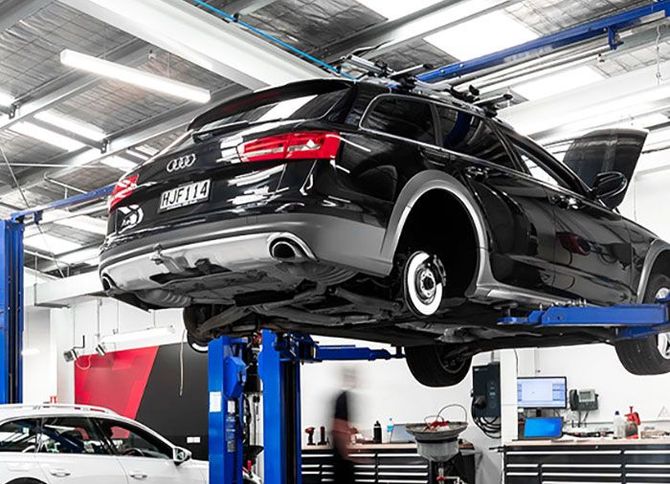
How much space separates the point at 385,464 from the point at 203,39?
21.1 feet

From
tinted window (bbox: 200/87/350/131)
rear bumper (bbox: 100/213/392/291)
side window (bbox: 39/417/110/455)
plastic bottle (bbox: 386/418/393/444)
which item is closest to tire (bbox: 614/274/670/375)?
rear bumper (bbox: 100/213/392/291)

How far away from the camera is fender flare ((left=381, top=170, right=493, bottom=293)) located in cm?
382

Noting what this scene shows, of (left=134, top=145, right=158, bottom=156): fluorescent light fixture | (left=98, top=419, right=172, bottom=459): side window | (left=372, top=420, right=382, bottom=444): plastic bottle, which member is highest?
(left=134, top=145, right=158, bottom=156): fluorescent light fixture

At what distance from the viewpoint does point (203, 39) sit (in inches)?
304

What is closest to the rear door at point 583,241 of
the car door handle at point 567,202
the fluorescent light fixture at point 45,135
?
the car door handle at point 567,202

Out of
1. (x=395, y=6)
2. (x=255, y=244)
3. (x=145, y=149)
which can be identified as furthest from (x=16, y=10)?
(x=255, y=244)

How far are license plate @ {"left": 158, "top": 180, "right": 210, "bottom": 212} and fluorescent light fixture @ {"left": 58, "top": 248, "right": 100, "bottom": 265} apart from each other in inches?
532

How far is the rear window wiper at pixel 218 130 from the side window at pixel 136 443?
494 centimetres

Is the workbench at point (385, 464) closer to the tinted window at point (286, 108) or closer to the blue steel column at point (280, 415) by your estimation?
the blue steel column at point (280, 415)

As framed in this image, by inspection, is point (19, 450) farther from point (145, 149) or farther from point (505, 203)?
point (145, 149)

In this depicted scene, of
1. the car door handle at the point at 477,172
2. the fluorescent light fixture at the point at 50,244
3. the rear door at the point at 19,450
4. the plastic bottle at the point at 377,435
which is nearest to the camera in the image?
the car door handle at the point at 477,172

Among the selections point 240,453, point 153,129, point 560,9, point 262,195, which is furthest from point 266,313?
point 153,129

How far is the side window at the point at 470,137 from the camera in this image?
4400 mm

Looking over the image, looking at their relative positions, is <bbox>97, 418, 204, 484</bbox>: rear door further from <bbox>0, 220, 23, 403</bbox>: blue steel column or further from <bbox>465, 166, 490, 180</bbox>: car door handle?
<bbox>465, 166, 490, 180</bbox>: car door handle
